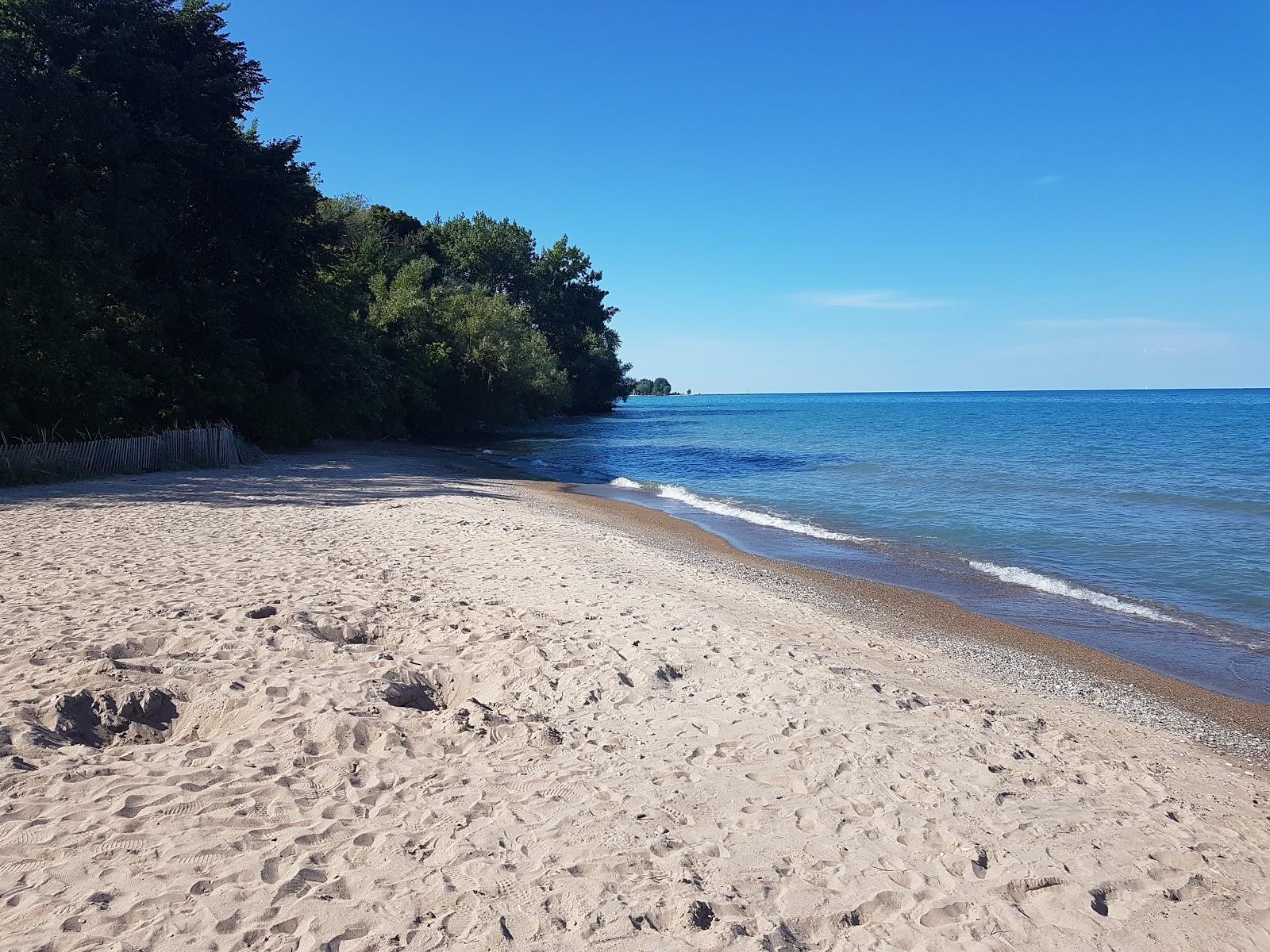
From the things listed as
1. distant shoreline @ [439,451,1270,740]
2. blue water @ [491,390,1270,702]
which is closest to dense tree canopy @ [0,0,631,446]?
blue water @ [491,390,1270,702]

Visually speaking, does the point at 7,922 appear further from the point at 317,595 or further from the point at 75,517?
the point at 75,517

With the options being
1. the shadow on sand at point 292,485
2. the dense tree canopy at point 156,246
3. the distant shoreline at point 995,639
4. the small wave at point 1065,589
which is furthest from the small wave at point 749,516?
the dense tree canopy at point 156,246

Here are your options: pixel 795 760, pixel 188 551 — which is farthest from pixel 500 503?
pixel 795 760

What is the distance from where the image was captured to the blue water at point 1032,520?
10.1 m

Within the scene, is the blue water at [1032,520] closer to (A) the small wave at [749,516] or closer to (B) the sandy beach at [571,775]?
(A) the small wave at [749,516]

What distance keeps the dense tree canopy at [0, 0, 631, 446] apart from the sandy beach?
1076 centimetres

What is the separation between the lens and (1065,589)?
37.9 ft

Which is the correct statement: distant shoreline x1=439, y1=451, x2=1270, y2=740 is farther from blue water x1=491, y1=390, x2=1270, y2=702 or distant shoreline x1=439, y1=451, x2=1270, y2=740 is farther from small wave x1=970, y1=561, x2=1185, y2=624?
small wave x1=970, y1=561, x2=1185, y2=624

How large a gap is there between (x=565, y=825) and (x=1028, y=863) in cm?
260

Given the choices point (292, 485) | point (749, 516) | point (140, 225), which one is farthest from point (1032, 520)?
point (140, 225)

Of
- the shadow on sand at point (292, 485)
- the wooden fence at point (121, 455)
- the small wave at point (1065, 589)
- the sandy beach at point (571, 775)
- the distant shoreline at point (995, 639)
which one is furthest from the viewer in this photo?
the wooden fence at point (121, 455)

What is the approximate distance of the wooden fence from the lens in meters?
15.1

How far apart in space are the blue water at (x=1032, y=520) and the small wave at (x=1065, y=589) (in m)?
0.04

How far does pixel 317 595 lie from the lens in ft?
26.2
